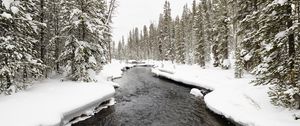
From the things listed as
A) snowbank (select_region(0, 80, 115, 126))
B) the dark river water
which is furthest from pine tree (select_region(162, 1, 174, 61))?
snowbank (select_region(0, 80, 115, 126))

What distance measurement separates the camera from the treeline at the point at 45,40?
10766 mm

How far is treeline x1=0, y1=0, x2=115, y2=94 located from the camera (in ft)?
35.3

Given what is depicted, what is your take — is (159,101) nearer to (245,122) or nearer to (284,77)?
(245,122)

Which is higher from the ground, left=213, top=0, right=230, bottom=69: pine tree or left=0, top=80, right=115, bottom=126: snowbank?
left=213, top=0, right=230, bottom=69: pine tree

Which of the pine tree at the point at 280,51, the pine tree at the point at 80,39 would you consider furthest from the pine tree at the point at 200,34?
the pine tree at the point at 280,51

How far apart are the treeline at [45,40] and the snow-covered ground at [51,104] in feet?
4.37

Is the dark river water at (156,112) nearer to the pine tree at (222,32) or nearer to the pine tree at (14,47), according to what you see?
the pine tree at (14,47)

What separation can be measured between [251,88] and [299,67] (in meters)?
5.73

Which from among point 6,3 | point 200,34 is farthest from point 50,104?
point 200,34

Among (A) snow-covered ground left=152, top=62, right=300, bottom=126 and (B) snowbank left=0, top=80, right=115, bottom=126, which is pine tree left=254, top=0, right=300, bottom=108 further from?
(B) snowbank left=0, top=80, right=115, bottom=126

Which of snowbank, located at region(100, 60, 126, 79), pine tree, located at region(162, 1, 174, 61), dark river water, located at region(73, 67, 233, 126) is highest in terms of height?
pine tree, located at region(162, 1, 174, 61)

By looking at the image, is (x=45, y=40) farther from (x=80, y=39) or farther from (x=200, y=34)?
(x=200, y=34)

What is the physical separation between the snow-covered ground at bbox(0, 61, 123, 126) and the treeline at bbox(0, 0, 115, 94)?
1332mm

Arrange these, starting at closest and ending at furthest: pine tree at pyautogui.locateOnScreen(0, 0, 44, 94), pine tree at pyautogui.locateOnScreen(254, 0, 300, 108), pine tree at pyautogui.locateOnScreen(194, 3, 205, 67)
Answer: pine tree at pyautogui.locateOnScreen(254, 0, 300, 108), pine tree at pyautogui.locateOnScreen(0, 0, 44, 94), pine tree at pyautogui.locateOnScreen(194, 3, 205, 67)
